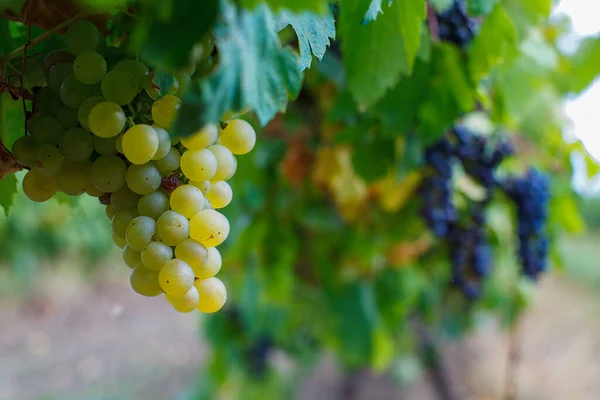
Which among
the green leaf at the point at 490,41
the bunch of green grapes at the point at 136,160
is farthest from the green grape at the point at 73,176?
the green leaf at the point at 490,41

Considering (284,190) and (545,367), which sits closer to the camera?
(284,190)

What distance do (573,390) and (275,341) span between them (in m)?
1.76

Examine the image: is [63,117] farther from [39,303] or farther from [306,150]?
[39,303]

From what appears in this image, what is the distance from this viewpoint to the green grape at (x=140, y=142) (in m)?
0.33

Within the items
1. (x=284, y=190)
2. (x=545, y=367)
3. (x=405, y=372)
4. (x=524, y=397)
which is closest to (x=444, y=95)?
(x=284, y=190)

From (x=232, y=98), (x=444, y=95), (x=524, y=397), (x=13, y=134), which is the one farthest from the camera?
(x=524, y=397)

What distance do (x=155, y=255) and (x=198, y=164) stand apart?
59 millimetres

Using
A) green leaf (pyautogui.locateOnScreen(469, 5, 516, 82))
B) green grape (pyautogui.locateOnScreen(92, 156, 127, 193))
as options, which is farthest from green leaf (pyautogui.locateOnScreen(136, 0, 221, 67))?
green leaf (pyautogui.locateOnScreen(469, 5, 516, 82))

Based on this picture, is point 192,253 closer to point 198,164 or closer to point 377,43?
point 198,164

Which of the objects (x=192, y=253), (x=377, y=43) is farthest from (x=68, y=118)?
(x=377, y=43)

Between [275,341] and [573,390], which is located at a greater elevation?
[573,390]

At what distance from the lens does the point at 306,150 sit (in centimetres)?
118

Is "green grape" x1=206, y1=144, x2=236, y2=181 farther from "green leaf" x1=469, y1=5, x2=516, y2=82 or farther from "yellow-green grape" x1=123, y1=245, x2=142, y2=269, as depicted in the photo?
"green leaf" x1=469, y1=5, x2=516, y2=82

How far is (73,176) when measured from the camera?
0.36m
